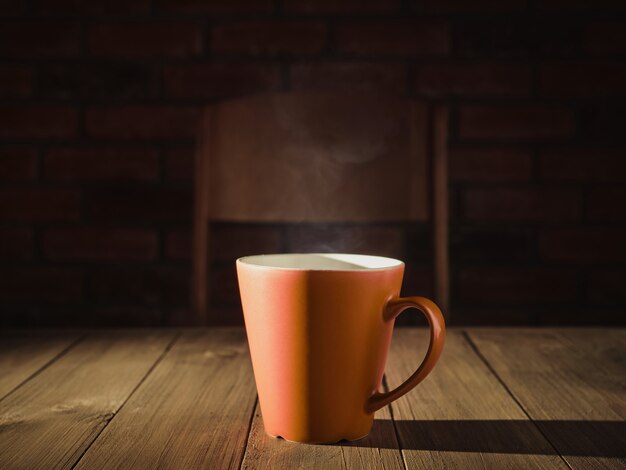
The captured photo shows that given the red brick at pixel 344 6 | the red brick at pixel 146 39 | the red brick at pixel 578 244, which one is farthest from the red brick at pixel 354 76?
the red brick at pixel 578 244

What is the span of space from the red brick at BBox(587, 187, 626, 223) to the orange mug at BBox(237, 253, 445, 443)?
1.01m

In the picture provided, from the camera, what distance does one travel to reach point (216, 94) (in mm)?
1271

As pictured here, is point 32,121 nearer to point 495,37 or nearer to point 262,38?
point 262,38

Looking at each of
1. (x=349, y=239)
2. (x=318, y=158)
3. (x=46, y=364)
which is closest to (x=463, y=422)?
(x=46, y=364)

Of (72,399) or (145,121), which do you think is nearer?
(72,399)

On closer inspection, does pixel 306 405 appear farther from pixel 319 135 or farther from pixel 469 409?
pixel 319 135

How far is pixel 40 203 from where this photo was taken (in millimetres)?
1310

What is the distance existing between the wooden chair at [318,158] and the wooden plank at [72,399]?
35cm

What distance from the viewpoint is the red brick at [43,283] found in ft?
4.36

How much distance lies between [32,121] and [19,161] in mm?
87

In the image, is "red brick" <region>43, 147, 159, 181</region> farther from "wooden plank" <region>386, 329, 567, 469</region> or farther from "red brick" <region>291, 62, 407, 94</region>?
"wooden plank" <region>386, 329, 567, 469</region>

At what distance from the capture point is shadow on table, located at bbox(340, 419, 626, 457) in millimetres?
389

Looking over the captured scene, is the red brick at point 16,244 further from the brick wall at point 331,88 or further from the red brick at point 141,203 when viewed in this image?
the red brick at point 141,203

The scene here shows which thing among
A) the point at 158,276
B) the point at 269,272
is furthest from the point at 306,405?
the point at 158,276
